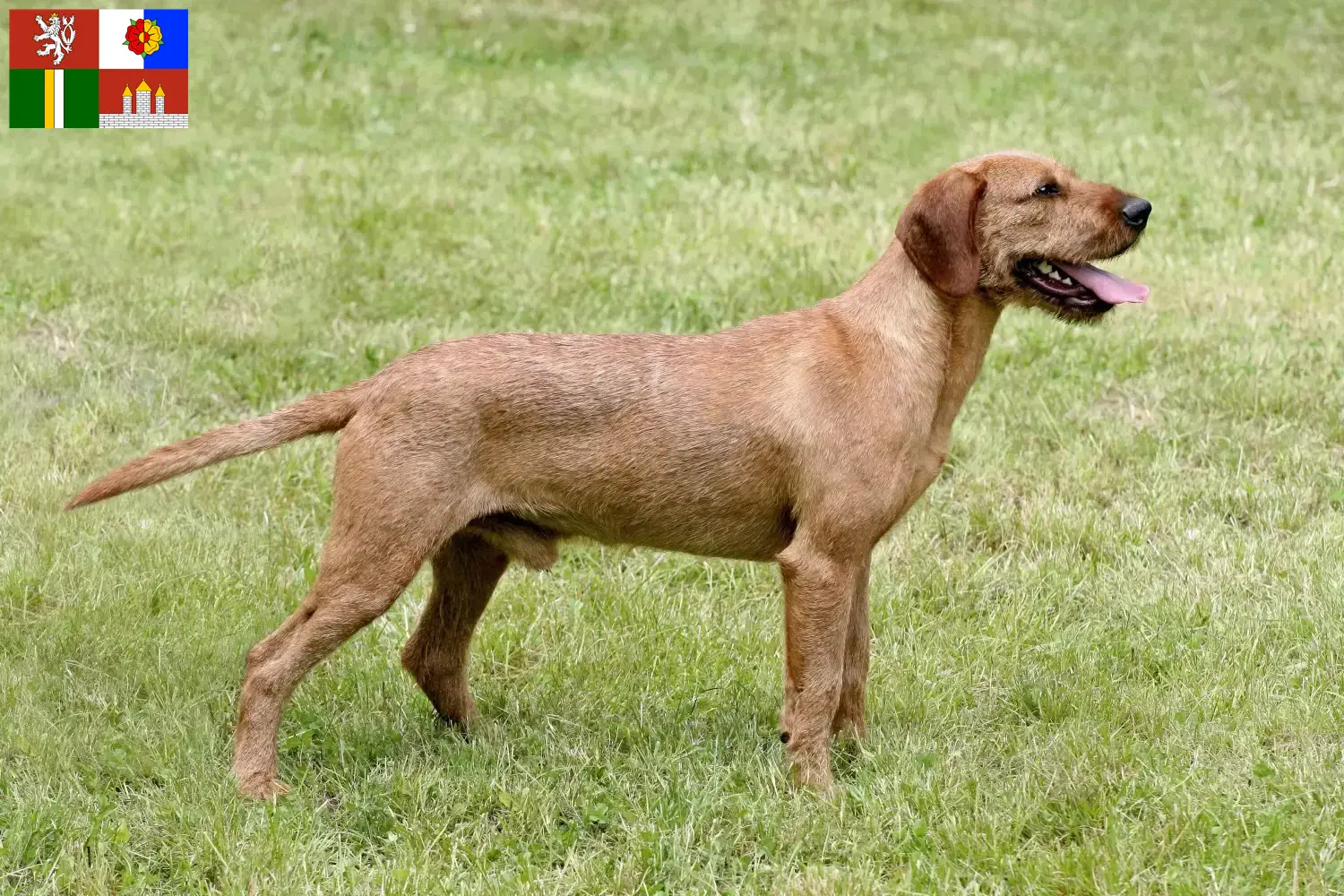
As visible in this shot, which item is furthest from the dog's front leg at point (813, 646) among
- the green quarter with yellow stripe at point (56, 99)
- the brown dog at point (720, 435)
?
the green quarter with yellow stripe at point (56, 99)

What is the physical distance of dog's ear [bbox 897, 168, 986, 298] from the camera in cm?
466

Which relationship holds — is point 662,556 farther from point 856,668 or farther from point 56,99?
point 56,99

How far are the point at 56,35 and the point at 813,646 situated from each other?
461 inches

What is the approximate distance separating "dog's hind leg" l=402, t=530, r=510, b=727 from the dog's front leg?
1.09 metres

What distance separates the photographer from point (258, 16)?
1619cm

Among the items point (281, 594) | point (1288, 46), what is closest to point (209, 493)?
point (281, 594)

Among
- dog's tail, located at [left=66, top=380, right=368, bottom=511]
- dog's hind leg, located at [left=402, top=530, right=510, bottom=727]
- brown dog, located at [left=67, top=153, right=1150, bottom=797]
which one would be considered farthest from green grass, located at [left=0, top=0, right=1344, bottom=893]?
dog's tail, located at [left=66, top=380, right=368, bottom=511]

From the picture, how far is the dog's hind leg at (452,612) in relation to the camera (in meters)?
5.17

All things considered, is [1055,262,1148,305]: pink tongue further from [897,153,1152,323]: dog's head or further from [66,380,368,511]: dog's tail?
[66,380,368,511]: dog's tail

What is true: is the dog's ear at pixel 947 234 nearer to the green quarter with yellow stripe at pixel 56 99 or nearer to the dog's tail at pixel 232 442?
the dog's tail at pixel 232 442

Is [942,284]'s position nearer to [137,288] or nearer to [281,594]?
[281,594]

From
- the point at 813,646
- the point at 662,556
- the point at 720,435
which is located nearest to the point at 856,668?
the point at 813,646

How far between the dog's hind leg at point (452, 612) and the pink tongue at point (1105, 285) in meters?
2.09

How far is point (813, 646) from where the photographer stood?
4629 mm
